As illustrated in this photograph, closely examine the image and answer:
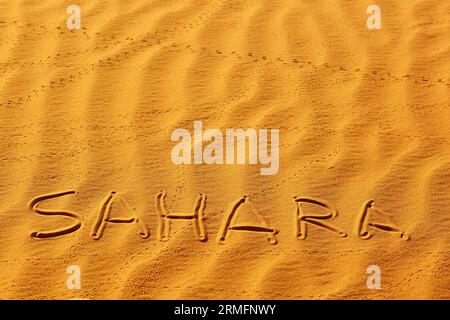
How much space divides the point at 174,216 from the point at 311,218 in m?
0.60

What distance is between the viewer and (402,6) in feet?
14.3

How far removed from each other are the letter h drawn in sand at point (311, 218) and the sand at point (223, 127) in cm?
2

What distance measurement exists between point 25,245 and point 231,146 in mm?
1078

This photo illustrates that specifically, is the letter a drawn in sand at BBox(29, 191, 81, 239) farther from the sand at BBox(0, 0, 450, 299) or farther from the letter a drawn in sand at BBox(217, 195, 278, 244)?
the letter a drawn in sand at BBox(217, 195, 278, 244)

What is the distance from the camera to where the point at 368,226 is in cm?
288

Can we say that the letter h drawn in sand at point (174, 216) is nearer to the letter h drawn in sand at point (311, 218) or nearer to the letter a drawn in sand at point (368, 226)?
the letter h drawn in sand at point (311, 218)

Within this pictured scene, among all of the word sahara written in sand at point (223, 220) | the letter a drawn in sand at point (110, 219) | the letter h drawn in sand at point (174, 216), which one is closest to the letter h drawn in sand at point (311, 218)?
the word sahara written in sand at point (223, 220)

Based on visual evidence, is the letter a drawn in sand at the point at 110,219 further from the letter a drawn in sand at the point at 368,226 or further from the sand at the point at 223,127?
the letter a drawn in sand at the point at 368,226

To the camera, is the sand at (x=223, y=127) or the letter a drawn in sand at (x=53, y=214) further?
the letter a drawn in sand at (x=53, y=214)

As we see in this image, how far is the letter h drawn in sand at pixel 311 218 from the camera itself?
2859 mm

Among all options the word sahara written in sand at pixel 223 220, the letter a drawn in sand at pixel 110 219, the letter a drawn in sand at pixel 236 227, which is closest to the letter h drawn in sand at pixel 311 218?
the word sahara written in sand at pixel 223 220

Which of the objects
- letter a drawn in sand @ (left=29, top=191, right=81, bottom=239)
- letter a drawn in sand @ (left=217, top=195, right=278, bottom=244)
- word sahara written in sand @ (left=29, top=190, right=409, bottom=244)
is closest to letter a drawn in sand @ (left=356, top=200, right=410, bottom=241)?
word sahara written in sand @ (left=29, top=190, right=409, bottom=244)

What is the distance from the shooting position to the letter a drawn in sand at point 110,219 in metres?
2.85
